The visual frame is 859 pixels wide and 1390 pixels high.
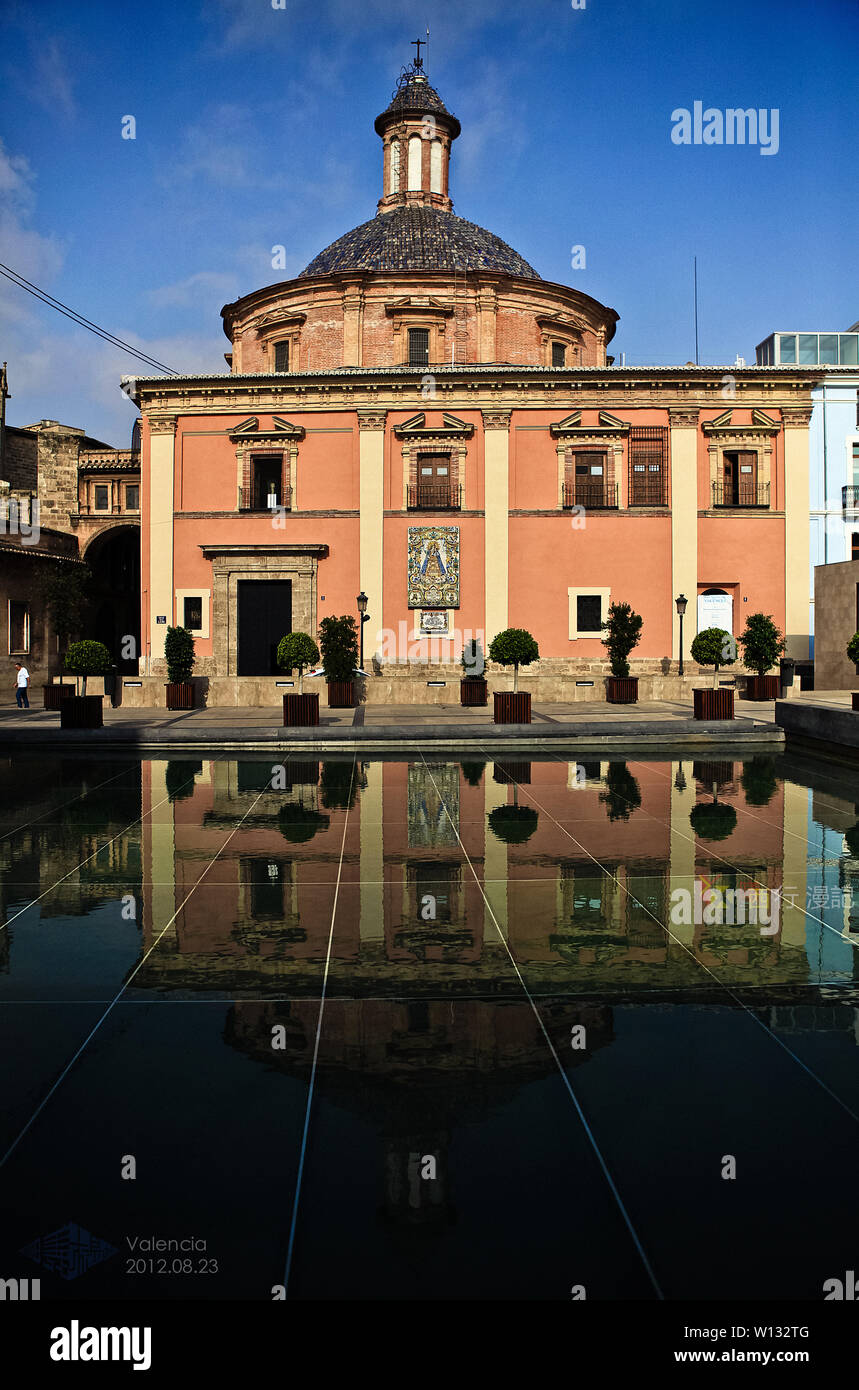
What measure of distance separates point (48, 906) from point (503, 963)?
2.99 metres

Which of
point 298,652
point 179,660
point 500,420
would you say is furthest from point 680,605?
point 179,660

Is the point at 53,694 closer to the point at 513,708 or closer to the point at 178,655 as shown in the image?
the point at 178,655

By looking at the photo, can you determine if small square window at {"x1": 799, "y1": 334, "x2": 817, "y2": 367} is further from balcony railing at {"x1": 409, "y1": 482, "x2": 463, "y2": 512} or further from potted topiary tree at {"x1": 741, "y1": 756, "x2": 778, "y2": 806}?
potted topiary tree at {"x1": 741, "y1": 756, "x2": 778, "y2": 806}

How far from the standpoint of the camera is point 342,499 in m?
26.3

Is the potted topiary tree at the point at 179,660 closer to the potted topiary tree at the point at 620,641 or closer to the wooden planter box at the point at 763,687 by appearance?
the potted topiary tree at the point at 620,641

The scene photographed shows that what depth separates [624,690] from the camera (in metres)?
23.2

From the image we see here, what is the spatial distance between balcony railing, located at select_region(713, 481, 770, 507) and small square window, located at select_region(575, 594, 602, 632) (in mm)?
4389

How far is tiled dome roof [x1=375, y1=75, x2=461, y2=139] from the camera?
32812mm

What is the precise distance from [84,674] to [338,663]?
267 inches

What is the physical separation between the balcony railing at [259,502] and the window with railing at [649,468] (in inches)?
388

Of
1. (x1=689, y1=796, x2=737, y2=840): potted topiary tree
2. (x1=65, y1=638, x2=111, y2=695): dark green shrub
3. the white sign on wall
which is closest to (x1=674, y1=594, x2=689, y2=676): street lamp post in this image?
the white sign on wall

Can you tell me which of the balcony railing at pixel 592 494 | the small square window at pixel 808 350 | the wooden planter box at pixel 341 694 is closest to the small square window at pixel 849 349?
the small square window at pixel 808 350
